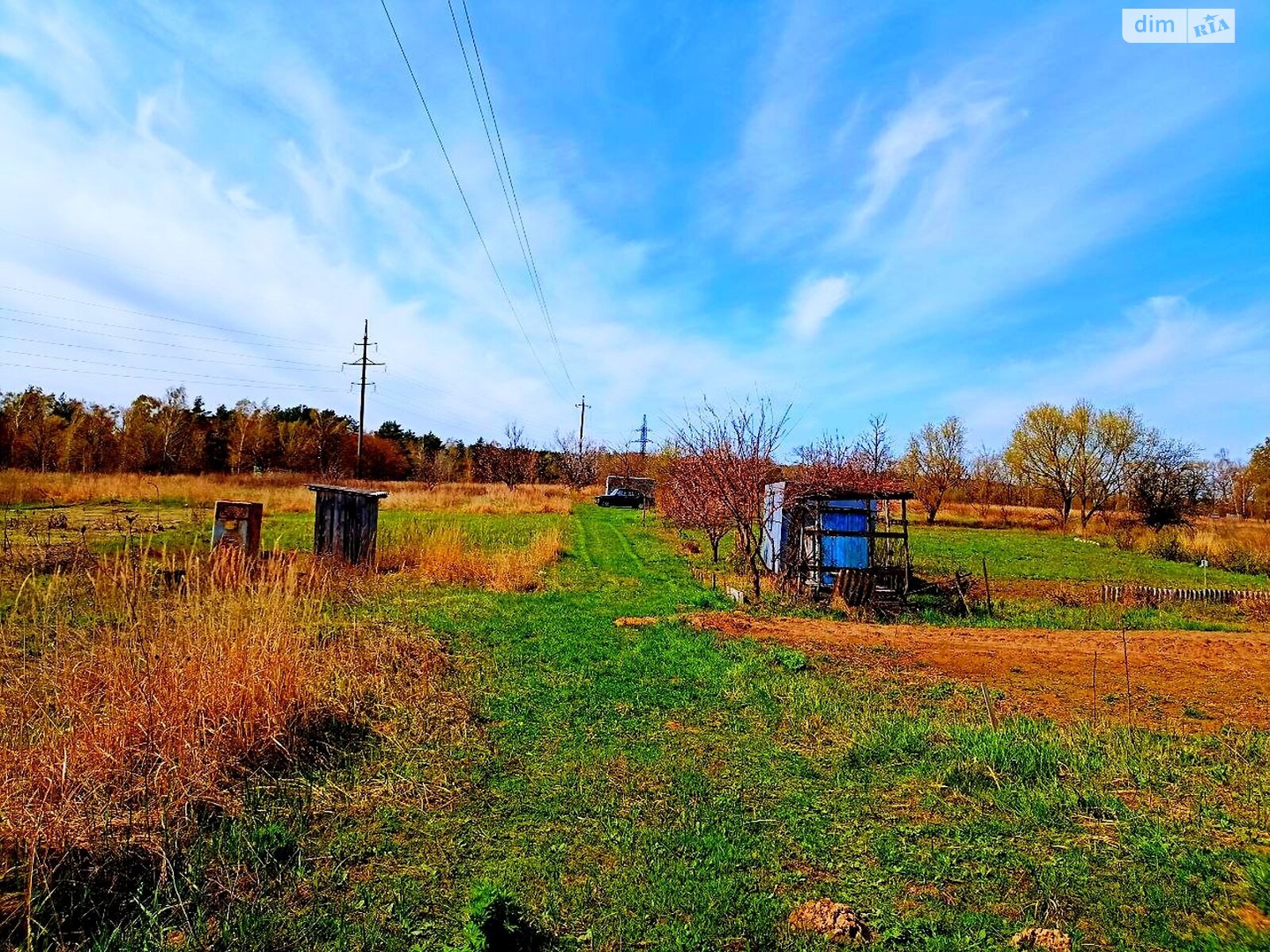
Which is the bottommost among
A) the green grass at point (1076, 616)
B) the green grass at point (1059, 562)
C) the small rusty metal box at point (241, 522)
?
the green grass at point (1076, 616)

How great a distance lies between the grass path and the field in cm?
2

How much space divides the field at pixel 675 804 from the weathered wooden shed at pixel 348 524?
458 cm

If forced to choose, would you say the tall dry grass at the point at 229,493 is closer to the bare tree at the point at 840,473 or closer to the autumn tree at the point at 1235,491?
the bare tree at the point at 840,473

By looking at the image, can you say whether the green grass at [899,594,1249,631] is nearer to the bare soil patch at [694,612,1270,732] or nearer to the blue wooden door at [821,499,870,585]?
the bare soil patch at [694,612,1270,732]

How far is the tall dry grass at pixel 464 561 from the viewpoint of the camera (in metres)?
11.0

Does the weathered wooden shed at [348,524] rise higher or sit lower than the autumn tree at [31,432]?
lower

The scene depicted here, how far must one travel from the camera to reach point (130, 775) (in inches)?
134

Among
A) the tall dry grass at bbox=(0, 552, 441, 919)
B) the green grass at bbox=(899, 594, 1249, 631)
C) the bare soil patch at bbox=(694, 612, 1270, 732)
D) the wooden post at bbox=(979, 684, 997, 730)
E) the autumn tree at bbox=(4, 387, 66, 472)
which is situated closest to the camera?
the tall dry grass at bbox=(0, 552, 441, 919)

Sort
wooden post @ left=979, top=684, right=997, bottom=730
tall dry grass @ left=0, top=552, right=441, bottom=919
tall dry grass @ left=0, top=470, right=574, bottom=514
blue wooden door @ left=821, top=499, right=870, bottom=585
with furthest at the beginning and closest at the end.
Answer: tall dry grass @ left=0, top=470, right=574, bottom=514, blue wooden door @ left=821, top=499, right=870, bottom=585, wooden post @ left=979, top=684, right=997, bottom=730, tall dry grass @ left=0, top=552, right=441, bottom=919

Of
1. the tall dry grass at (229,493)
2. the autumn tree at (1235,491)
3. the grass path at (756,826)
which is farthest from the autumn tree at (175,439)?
the autumn tree at (1235,491)

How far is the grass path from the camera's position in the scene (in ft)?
8.82

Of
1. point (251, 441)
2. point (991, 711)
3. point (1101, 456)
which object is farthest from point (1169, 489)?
point (251, 441)

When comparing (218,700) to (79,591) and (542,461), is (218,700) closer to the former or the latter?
(79,591)

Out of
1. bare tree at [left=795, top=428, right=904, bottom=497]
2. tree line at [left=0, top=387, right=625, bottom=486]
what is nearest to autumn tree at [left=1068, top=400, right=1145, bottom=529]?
bare tree at [left=795, top=428, right=904, bottom=497]
